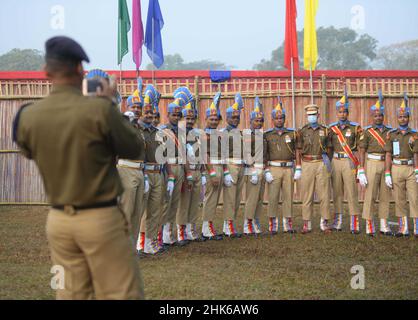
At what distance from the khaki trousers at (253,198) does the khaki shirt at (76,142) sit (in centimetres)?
810

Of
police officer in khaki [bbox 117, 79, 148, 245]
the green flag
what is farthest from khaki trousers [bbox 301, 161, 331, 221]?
the green flag

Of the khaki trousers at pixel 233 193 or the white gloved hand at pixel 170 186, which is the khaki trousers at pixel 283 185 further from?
the white gloved hand at pixel 170 186

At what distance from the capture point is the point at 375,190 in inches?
469

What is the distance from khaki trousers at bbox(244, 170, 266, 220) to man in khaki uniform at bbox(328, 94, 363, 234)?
1354mm

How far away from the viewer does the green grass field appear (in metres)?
7.13

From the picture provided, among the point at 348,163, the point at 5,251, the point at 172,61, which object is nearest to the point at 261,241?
the point at 348,163

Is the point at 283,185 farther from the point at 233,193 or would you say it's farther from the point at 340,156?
the point at 340,156

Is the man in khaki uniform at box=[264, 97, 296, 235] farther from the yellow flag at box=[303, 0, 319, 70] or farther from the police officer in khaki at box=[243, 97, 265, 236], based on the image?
the yellow flag at box=[303, 0, 319, 70]

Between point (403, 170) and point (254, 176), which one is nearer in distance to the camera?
point (403, 170)

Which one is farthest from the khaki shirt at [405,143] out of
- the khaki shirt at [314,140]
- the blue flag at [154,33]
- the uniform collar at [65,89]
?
the uniform collar at [65,89]

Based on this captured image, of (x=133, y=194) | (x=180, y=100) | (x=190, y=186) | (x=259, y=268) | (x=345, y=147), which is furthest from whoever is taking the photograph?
(x=345, y=147)

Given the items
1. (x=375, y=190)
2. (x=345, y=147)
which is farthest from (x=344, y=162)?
(x=375, y=190)

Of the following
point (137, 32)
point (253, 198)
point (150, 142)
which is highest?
point (137, 32)

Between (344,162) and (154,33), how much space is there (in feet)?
21.3
